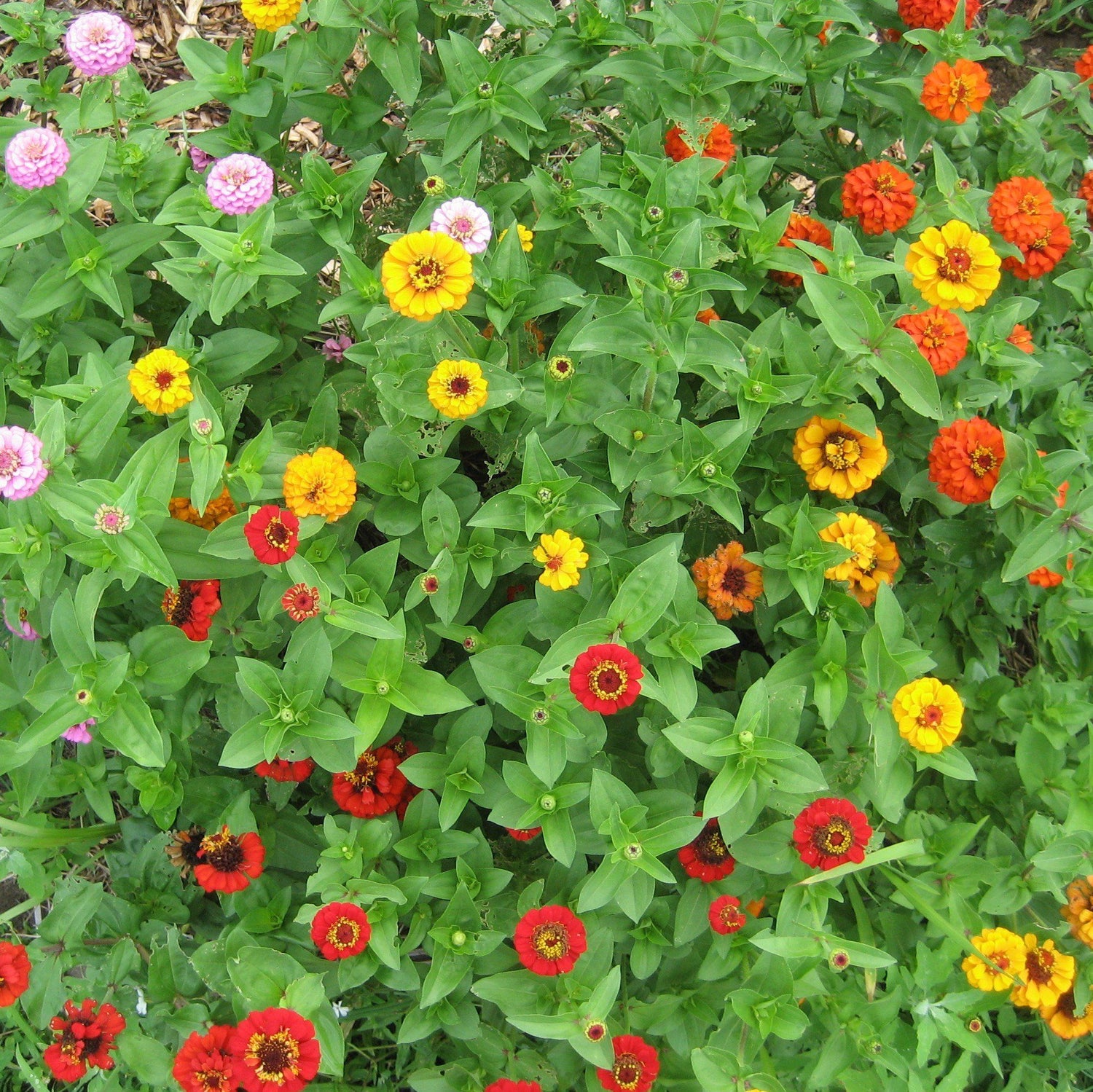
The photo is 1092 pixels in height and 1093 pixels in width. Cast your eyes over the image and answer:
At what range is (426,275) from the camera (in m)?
2.13

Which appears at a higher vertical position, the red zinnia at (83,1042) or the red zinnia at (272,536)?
the red zinnia at (272,536)

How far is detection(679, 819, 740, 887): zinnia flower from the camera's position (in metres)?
2.47

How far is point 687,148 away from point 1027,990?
102 inches

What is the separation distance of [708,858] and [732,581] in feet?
2.52

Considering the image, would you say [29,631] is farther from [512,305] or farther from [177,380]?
[512,305]

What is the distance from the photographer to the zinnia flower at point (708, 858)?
2467 mm

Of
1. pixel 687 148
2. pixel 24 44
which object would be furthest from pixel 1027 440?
pixel 24 44

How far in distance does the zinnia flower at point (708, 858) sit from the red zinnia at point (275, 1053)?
3.35 ft

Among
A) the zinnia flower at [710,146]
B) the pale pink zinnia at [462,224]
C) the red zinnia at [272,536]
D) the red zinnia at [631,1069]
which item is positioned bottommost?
the red zinnia at [631,1069]

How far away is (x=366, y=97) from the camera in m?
2.83

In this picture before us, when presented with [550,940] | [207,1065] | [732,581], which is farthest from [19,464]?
[732,581]

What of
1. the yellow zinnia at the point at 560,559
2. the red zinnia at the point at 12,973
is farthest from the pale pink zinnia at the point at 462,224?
the red zinnia at the point at 12,973

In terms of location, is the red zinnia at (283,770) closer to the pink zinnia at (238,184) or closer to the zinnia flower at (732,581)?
the zinnia flower at (732,581)

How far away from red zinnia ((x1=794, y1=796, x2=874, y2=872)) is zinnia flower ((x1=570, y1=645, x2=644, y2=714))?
573 mm
